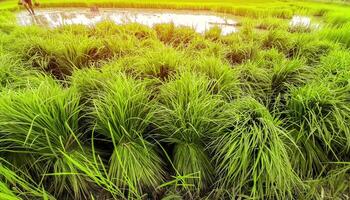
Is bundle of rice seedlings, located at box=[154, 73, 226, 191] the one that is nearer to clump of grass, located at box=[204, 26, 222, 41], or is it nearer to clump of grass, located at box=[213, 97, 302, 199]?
clump of grass, located at box=[213, 97, 302, 199]

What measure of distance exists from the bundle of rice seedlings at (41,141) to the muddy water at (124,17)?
349 centimetres

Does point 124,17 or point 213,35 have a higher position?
point 124,17

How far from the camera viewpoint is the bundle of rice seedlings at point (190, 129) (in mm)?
1556

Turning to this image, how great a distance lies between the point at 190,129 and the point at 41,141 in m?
0.87

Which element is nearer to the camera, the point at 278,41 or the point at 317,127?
the point at 317,127

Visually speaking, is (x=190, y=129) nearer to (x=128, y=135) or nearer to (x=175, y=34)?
(x=128, y=135)

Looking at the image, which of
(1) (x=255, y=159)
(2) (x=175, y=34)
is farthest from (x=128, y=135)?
(2) (x=175, y=34)

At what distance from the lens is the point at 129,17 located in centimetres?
519

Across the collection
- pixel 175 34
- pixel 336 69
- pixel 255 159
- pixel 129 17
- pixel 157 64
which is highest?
pixel 129 17

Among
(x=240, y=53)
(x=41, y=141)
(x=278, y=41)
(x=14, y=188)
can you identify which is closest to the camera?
(x=14, y=188)

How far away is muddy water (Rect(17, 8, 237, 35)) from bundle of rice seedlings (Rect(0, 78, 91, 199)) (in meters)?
3.49

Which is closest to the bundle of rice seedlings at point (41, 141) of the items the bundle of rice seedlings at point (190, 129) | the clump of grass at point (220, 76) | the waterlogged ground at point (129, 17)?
the bundle of rice seedlings at point (190, 129)

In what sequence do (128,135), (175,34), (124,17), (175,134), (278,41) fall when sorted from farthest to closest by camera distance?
(124,17)
(175,34)
(278,41)
(175,134)
(128,135)

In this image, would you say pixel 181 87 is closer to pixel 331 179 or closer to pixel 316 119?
pixel 316 119
